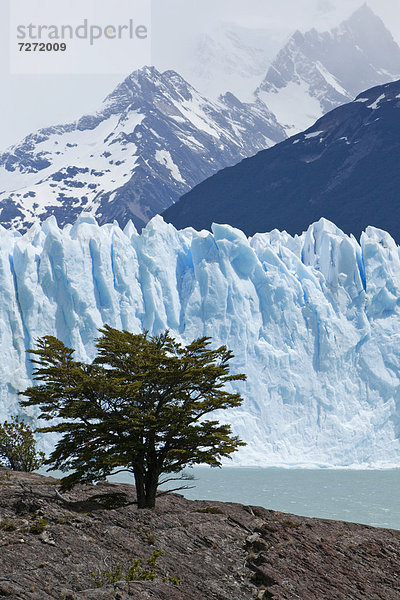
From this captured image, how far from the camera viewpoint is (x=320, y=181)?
82500mm

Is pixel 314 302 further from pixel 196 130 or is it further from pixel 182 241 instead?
pixel 196 130

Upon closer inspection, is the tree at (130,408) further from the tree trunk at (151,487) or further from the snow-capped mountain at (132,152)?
the snow-capped mountain at (132,152)

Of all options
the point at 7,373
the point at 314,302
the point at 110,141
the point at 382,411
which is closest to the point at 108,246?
the point at 7,373

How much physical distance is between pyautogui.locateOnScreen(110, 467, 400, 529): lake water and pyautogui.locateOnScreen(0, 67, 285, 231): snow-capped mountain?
234 feet

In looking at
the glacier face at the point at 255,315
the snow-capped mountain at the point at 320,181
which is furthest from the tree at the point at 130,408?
the snow-capped mountain at the point at 320,181

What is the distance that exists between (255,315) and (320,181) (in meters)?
45.3

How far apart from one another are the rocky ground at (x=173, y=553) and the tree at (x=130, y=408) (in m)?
0.81

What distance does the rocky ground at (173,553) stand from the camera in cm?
1012

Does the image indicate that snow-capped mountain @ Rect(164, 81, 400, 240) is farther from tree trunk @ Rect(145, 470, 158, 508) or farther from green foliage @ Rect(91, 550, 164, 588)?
green foliage @ Rect(91, 550, 164, 588)

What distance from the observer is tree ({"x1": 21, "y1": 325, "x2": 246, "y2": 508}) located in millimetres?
13680

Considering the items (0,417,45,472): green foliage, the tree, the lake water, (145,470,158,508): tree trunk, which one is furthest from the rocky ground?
the lake water

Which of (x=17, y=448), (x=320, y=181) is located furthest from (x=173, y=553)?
(x=320, y=181)

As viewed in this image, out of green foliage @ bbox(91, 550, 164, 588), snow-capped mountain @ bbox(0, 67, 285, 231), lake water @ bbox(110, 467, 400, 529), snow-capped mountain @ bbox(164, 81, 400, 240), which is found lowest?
green foliage @ bbox(91, 550, 164, 588)

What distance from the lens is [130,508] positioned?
13.8m
